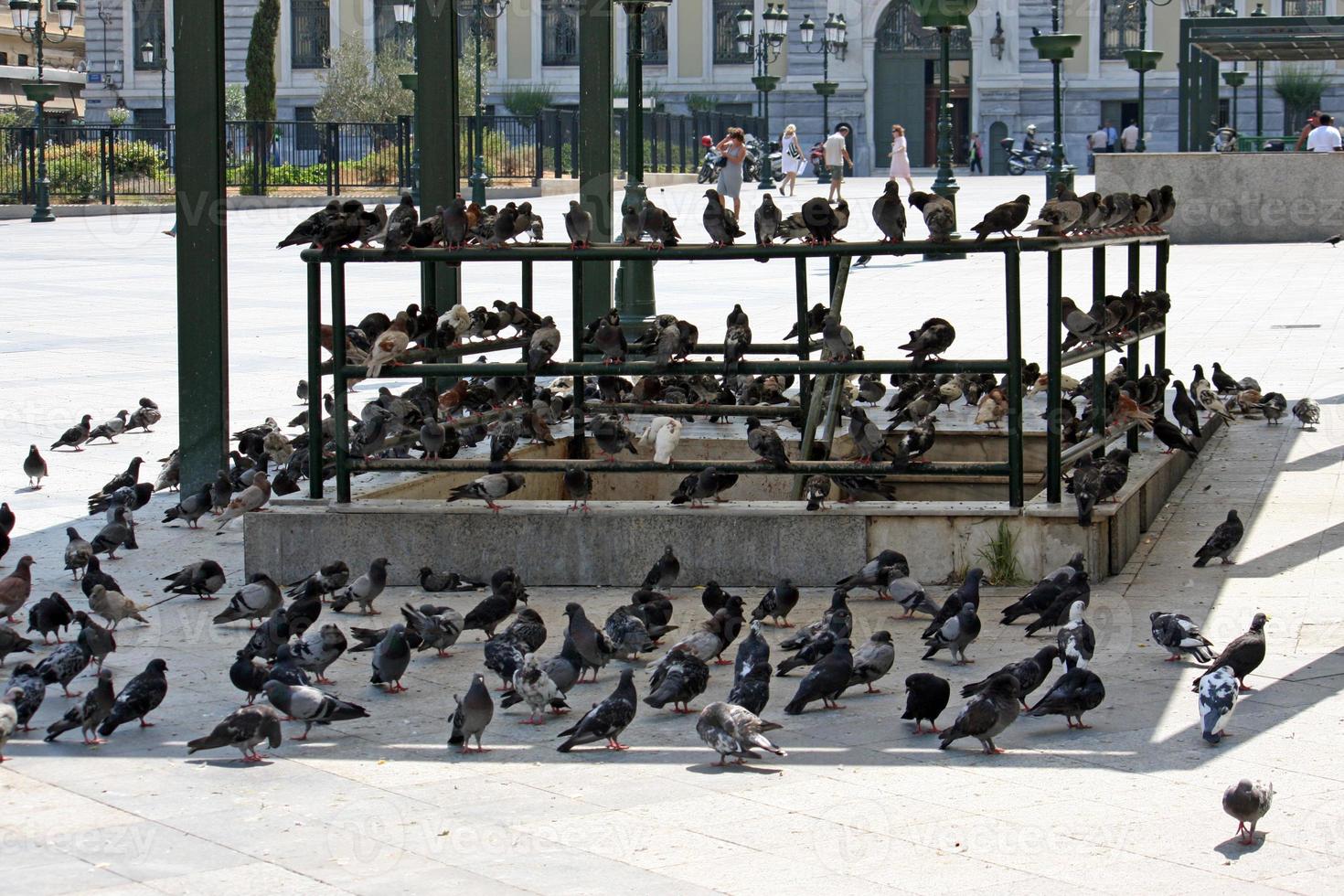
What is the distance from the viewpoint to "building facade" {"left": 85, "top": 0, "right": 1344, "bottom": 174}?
59.1 metres

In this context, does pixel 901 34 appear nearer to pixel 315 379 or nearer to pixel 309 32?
pixel 309 32

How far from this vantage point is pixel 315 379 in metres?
7.83

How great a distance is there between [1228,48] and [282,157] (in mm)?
23206

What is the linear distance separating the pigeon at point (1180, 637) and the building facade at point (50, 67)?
57577 mm

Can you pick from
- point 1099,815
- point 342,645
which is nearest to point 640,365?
point 342,645

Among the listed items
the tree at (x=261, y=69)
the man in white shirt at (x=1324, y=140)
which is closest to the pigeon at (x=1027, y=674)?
the man in white shirt at (x=1324, y=140)

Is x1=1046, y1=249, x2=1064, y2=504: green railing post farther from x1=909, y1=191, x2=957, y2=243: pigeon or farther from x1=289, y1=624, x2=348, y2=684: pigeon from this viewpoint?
x1=289, y1=624, x2=348, y2=684: pigeon

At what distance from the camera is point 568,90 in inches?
2530

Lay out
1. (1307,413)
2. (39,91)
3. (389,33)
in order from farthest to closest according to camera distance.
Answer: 1. (389,33)
2. (39,91)
3. (1307,413)

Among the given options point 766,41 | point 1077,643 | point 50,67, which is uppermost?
point 50,67

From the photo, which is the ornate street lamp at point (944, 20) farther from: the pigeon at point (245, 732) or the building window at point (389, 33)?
the building window at point (389, 33)

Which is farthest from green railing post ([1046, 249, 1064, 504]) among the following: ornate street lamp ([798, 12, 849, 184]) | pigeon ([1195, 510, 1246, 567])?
ornate street lamp ([798, 12, 849, 184])

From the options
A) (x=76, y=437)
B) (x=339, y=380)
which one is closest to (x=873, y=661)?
(x=339, y=380)

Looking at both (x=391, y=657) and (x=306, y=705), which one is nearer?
(x=306, y=705)
